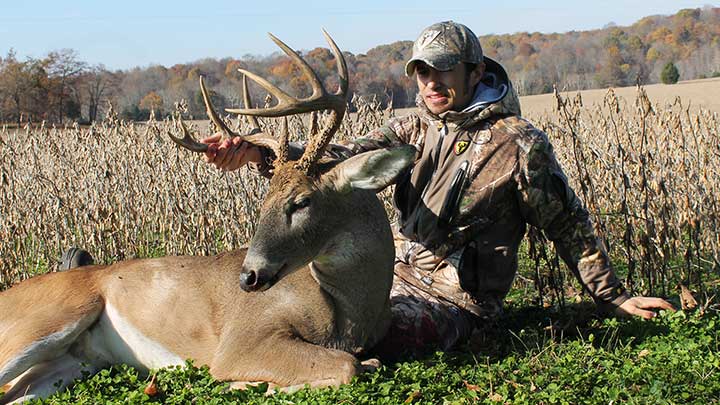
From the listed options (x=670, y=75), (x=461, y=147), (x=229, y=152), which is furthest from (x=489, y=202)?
(x=670, y=75)

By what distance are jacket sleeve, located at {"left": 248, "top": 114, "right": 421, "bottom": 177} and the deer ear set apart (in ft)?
1.43

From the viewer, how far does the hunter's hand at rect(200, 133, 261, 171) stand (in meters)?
A: 4.89

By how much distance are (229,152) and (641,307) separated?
2652mm

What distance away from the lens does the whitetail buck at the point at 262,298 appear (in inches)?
177

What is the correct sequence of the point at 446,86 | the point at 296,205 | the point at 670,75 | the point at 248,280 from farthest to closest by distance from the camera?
the point at 670,75, the point at 446,86, the point at 296,205, the point at 248,280

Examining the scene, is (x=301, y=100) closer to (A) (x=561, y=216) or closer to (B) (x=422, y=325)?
(B) (x=422, y=325)

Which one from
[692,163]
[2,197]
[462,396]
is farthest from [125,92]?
[462,396]

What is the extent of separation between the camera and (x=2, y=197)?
27.5 ft

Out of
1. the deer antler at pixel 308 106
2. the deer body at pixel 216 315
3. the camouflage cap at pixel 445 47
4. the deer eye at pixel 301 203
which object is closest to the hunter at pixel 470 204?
the camouflage cap at pixel 445 47

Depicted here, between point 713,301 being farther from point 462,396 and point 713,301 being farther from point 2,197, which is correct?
point 2,197

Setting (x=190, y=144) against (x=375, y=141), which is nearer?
(x=190, y=144)

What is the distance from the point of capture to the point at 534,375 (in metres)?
4.59

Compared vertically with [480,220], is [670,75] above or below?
below

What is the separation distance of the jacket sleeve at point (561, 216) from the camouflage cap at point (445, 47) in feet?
1.97
